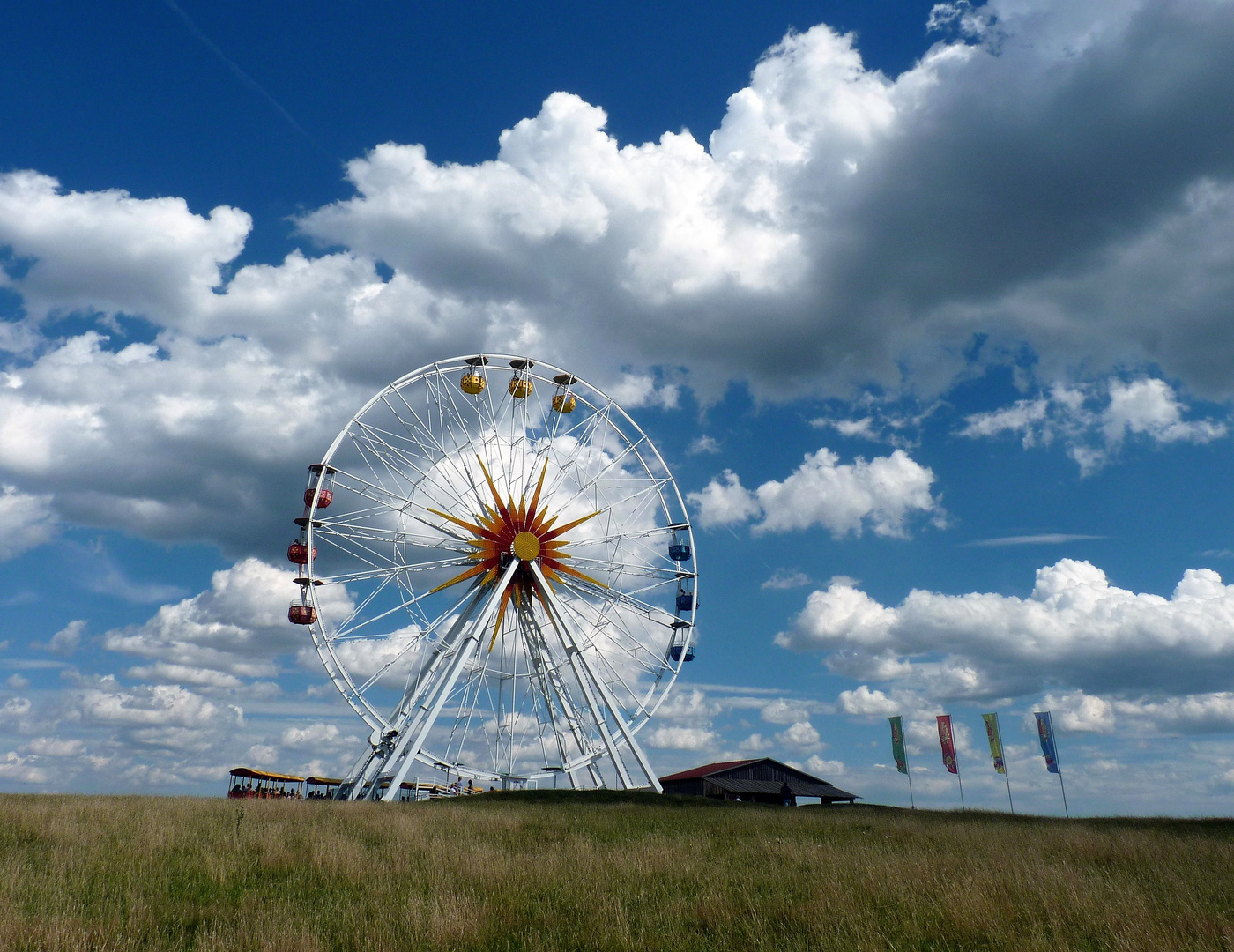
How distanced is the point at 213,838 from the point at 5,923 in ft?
23.1

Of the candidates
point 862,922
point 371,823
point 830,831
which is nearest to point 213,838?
point 371,823

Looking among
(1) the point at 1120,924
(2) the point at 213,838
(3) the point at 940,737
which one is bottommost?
(1) the point at 1120,924

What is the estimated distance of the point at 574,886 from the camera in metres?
11.8

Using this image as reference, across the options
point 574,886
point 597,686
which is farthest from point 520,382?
point 574,886

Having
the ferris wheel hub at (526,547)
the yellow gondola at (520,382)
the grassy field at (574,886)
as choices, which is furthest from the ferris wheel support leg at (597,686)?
the grassy field at (574,886)

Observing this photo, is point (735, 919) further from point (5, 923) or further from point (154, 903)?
point (5, 923)

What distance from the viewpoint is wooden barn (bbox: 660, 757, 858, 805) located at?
53.7 m

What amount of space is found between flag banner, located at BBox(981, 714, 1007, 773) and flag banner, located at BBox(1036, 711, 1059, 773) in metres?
2.25

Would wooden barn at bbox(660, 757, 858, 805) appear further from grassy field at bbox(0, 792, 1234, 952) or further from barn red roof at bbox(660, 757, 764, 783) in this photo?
grassy field at bbox(0, 792, 1234, 952)

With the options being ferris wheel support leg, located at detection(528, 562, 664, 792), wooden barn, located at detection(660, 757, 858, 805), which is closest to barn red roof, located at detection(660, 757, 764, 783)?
wooden barn, located at detection(660, 757, 858, 805)

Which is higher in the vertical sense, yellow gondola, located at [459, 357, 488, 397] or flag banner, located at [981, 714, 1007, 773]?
yellow gondola, located at [459, 357, 488, 397]

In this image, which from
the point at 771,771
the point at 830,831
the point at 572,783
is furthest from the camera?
the point at 771,771

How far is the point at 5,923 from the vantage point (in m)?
8.50

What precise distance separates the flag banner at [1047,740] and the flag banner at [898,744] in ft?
26.5
